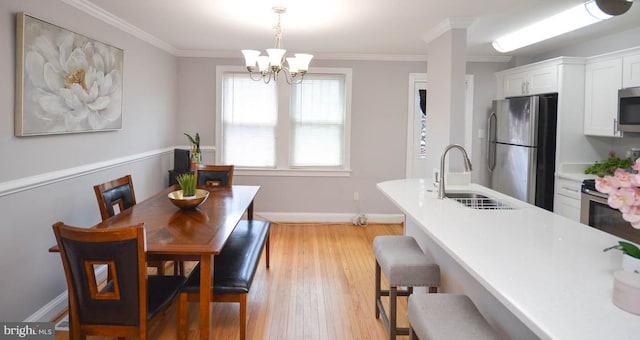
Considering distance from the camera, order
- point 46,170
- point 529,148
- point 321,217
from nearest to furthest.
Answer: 1. point 46,170
2. point 529,148
3. point 321,217

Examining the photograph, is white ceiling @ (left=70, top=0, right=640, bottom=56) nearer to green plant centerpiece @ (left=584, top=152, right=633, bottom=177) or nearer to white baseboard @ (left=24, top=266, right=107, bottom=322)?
green plant centerpiece @ (left=584, top=152, right=633, bottom=177)

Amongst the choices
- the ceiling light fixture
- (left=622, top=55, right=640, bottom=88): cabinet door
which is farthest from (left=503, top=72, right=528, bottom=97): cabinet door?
(left=622, top=55, right=640, bottom=88): cabinet door

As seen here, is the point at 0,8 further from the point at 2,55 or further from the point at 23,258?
the point at 23,258

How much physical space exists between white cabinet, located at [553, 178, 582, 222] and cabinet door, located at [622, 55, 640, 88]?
95cm

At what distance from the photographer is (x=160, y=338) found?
2.65 m

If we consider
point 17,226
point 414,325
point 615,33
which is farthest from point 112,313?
point 615,33

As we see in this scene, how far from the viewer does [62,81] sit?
2865 mm

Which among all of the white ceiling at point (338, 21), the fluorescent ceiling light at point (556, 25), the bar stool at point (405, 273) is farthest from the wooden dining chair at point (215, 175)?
the fluorescent ceiling light at point (556, 25)

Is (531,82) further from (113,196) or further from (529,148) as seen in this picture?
(113,196)

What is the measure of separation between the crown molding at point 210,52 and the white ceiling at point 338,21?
0.6 inches

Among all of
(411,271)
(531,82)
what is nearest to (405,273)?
(411,271)

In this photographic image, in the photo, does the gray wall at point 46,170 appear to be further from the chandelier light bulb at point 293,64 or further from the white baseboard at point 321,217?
the white baseboard at point 321,217

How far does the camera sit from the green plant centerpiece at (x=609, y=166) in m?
3.96

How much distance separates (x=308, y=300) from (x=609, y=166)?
313 centimetres
